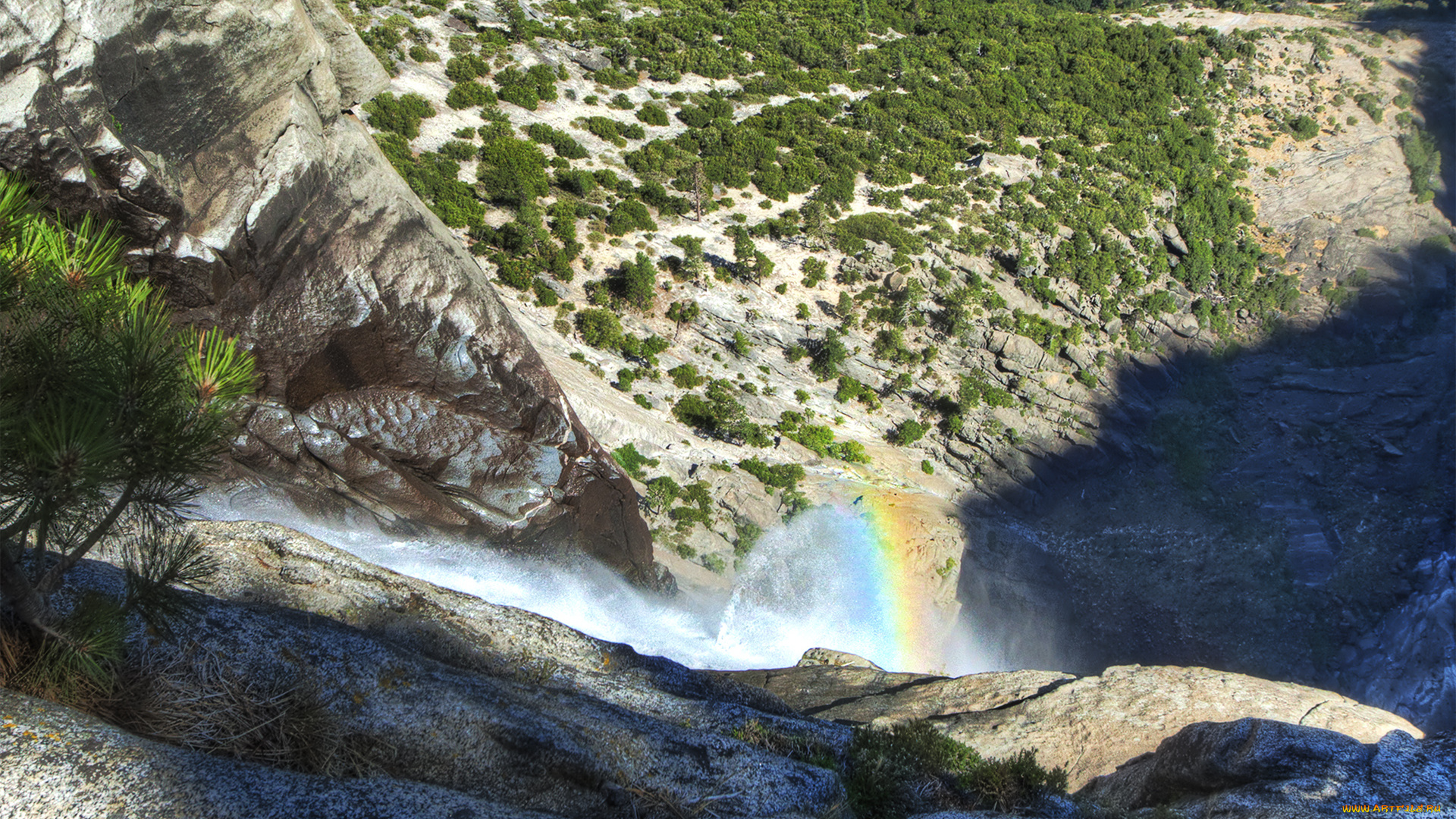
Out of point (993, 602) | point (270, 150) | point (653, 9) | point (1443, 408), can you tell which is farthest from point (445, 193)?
point (1443, 408)

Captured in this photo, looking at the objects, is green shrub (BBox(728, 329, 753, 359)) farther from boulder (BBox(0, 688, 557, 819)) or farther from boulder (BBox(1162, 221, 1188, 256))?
boulder (BBox(0, 688, 557, 819))

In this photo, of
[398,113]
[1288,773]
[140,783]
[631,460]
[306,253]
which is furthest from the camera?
[398,113]

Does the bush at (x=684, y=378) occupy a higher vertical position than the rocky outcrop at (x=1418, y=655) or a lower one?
higher

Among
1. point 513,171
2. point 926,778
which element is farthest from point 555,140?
point 926,778

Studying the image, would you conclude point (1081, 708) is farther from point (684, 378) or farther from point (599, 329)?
point (599, 329)

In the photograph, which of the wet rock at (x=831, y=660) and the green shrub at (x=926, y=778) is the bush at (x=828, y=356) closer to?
the wet rock at (x=831, y=660)

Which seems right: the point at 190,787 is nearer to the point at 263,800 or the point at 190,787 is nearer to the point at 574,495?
the point at 263,800

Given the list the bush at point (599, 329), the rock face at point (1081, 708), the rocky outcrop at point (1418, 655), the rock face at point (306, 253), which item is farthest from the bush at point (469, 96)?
the rocky outcrop at point (1418, 655)
